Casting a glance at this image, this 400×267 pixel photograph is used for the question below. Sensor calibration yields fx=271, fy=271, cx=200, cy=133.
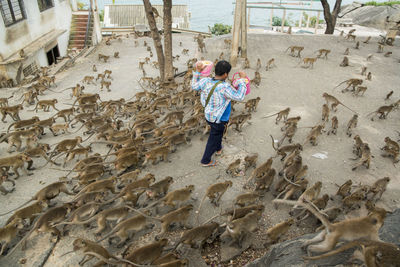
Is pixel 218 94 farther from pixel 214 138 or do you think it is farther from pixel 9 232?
pixel 9 232

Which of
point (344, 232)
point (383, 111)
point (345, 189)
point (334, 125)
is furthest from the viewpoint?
point (383, 111)

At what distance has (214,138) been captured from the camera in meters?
5.89

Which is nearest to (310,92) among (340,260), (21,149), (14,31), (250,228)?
(250,228)

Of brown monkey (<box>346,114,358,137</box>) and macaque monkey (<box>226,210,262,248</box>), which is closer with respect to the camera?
macaque monkey (<box>226,210,262,248</box>)

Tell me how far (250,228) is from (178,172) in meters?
2.35

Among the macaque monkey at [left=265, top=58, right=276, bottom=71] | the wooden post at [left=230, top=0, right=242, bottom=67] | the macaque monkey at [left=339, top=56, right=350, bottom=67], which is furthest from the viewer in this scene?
the macaque monkey at [left=339, top=56, right=350, bottom=67]

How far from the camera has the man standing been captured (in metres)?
4.98

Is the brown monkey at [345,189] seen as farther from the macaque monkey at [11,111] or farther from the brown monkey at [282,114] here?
the macaque monkey at [11,111]

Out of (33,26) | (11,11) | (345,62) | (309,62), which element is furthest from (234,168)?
(33,26)

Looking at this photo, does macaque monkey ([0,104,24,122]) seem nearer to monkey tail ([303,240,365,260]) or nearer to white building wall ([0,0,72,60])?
white building wall ([0,0,72,60])

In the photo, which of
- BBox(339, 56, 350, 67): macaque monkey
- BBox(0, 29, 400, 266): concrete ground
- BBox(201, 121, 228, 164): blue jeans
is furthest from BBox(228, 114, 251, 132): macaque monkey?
BBox(339, 56, 350, 67): macaque monkey

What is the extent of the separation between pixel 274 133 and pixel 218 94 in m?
3.46

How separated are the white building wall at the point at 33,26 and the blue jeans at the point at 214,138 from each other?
11.3 metres

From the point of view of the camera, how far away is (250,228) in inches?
176
